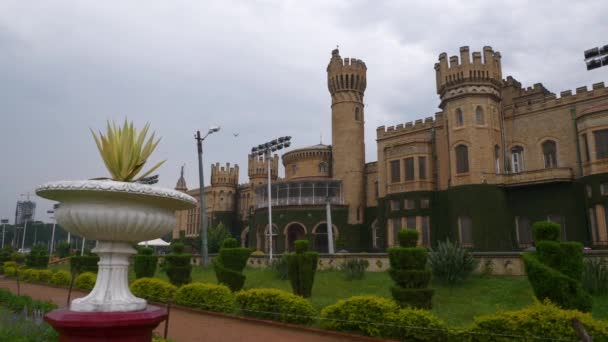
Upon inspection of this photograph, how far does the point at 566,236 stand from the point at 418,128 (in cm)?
1255

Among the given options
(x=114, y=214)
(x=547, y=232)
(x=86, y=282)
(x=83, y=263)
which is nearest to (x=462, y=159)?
(x=547, y=232)

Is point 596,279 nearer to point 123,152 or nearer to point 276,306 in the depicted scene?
point 276,306

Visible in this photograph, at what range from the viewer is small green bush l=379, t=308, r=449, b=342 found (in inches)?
354

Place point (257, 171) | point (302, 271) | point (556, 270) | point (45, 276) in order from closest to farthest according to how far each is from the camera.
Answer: point (556, 270) < point (302, 271) < point (45, 276) < point (257, 171)

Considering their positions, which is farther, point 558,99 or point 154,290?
point 558,99

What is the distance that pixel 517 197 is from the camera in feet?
91.4

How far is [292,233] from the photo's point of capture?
131ft

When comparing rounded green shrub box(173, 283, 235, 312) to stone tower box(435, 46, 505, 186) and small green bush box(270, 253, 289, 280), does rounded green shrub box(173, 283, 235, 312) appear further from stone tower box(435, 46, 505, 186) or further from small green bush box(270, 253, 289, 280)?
stone tower box(435, 46, 505, 186)

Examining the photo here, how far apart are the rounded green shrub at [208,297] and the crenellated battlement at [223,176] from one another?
38.6 metres

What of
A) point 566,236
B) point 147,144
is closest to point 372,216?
point 566,236

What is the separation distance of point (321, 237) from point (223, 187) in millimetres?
18966

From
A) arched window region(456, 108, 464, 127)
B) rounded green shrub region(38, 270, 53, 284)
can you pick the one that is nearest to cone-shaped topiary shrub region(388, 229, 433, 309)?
arched window region(456, 108, 464, 127)

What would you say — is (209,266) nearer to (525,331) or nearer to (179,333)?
→ (179,333)

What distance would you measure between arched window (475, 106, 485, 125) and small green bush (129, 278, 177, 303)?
2185cm
